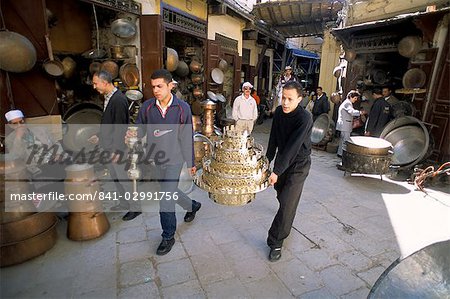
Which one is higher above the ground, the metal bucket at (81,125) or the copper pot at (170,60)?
the copper pot at (170,60)

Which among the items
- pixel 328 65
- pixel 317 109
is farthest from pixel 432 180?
pixel 328 65

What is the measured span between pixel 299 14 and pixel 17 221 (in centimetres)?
1180

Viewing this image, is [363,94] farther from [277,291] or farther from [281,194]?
[277,291]

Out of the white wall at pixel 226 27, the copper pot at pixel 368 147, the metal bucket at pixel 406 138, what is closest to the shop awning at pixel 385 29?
the metal bucket at pixel 406 138

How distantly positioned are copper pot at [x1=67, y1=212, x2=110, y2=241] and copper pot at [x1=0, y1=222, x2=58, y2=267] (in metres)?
0.22

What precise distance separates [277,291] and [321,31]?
1313 cm

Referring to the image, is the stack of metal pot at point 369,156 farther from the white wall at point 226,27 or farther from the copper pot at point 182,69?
the white wall at point 226,27

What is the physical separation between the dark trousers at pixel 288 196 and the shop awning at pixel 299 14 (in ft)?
31.8

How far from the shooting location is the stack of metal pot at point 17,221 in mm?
2699

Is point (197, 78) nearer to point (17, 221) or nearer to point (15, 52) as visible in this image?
point (15, 52)

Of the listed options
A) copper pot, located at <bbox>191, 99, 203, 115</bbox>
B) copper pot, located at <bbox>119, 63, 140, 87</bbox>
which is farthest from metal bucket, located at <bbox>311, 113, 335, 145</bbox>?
copper pot, located at <bbox>119, 63, 140, 87</bbox>

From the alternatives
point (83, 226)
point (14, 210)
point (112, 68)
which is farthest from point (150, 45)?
point (14, 210)

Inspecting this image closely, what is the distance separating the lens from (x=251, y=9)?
1230 cm

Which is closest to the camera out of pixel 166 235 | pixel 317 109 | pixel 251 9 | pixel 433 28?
pixel 166 235
